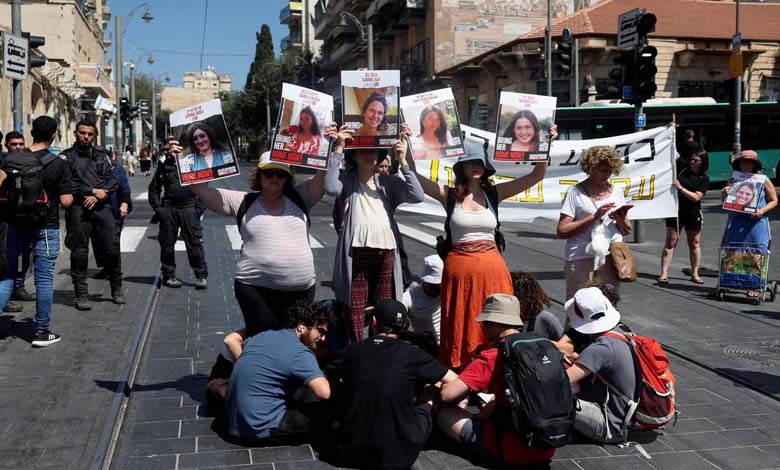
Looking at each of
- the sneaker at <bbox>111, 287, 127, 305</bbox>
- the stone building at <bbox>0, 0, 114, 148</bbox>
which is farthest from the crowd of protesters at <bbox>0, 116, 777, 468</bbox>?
the stone building at <bbox>0, 0, 114, 148</bbox>

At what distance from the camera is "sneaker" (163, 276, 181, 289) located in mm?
10289

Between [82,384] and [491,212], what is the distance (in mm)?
3291

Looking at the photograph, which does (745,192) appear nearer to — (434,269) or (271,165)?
(434,269)

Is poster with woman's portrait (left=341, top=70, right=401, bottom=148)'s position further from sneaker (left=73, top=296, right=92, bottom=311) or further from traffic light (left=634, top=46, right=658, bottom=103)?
traffic light (left=634, top=46, right=658, bottom=103)

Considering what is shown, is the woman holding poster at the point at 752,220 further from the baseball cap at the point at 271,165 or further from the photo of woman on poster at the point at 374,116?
the baseball cap at the point at 271,165

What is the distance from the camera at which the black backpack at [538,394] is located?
4.23 m

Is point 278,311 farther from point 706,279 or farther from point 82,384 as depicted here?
point 706,279

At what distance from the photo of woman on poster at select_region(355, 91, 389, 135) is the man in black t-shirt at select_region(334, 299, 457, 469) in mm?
1505

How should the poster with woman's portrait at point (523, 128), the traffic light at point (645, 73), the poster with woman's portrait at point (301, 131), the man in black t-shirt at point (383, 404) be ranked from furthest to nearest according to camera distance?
the traffic light at point (645, 73) < the poster with woman's portrait at point (523, 128) < the poster with woman's portrait at point (301, 131) < the man in black t-shirt at point (383, 404)

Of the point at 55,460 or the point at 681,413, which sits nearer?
the point at 55,460

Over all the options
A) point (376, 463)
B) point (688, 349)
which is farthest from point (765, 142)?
point (376, 463)

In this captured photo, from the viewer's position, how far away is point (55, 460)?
462 centimetres

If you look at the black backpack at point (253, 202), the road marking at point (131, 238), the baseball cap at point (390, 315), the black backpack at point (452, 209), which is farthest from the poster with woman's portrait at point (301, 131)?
the road marking at point (131, 238)

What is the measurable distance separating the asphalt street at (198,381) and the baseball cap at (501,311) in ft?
2.74
